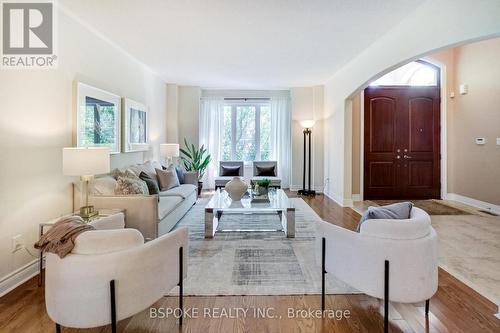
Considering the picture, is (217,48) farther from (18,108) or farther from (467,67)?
(467,67)

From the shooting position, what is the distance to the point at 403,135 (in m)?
6.45

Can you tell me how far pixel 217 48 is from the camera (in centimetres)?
446

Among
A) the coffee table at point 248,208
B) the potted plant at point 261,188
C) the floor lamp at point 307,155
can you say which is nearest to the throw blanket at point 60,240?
the coffee table at point 248,208

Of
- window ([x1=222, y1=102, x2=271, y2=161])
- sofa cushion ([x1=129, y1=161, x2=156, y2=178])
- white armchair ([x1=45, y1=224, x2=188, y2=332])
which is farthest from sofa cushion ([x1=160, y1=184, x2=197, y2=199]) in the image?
white armchair ([x1=45, y1=224, x2=188, y2=332])

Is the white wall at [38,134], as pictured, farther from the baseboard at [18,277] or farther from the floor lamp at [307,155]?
the floor lamp at [307,155]

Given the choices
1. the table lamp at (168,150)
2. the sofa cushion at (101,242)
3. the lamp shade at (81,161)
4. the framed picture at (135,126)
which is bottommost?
the sofa cushion at (101,242)

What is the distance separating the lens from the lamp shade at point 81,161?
2705 millimetres

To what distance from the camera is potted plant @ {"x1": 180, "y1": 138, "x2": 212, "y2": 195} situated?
7.26 metres

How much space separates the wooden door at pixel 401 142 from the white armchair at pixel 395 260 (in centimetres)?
481

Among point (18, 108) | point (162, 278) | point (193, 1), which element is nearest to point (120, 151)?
point (18, 108)

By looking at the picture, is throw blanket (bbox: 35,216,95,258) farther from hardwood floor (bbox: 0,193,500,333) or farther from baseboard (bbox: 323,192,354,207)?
baseboard (bbox: 323,192,354,207)

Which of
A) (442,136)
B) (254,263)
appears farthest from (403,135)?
(254,263)

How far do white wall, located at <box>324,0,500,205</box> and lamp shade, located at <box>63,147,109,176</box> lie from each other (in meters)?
3.48

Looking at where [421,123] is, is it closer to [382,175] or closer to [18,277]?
[382,175]
